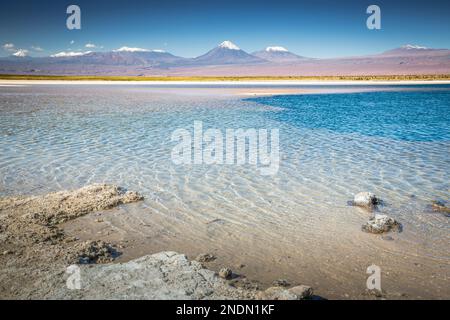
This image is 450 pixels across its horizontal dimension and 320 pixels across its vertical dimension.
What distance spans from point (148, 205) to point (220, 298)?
2.91 metres

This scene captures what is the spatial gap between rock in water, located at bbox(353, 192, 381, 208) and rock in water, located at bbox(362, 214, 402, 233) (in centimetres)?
72

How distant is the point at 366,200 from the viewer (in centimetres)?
579

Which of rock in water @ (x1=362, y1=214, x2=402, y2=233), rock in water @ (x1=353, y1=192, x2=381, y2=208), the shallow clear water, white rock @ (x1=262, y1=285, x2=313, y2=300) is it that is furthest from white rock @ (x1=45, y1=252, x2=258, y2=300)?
rock in water @ (x1=353, y1=192, x2=381, y2=208)

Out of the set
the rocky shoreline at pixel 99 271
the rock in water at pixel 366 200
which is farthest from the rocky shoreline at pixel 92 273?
the rock in water at pixel 366 200

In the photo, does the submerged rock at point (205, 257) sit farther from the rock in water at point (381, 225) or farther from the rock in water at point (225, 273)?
the rock in water at point (381, 225)

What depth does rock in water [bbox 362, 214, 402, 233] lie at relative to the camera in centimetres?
485

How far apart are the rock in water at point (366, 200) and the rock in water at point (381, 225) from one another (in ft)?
2.36

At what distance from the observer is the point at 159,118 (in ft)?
54.9

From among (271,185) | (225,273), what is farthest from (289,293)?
(271,185)

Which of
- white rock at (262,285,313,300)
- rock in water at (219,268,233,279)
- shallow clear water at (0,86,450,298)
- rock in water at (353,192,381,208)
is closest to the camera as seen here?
white rock at (262,285,313,300)

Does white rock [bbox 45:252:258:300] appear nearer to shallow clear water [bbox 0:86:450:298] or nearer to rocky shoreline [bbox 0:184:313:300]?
rocky shoreline [bbox 0:184:313:300]
